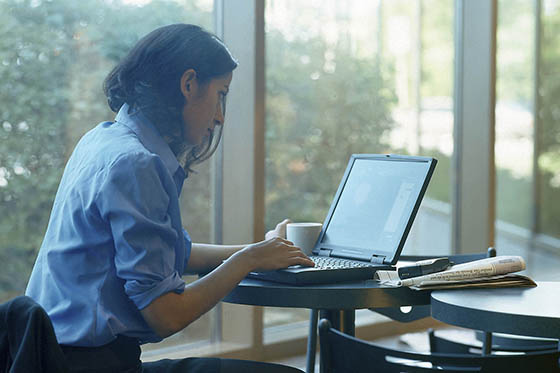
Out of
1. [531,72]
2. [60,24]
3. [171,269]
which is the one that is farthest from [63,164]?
[531,72]

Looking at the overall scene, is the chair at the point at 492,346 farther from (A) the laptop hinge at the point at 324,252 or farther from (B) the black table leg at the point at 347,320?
(A) the laptop hinge at the point at 324,252

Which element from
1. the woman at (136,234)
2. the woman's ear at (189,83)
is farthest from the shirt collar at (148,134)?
the woman's ear at (189,83)

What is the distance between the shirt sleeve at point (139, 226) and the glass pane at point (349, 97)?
2035 millimetres

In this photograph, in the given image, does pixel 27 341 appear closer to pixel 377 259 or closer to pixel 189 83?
pixel 189 83

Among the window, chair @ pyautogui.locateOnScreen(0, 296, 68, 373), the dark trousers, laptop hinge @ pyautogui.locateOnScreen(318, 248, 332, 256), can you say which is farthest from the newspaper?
the window

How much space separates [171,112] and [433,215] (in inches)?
112

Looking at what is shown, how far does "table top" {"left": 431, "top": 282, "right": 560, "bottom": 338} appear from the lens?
145 centimetres

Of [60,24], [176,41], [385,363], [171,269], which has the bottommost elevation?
[385,363]

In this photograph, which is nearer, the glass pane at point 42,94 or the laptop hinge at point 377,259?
the laptop hinge at point 377,259

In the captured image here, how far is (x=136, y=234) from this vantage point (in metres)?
1.45

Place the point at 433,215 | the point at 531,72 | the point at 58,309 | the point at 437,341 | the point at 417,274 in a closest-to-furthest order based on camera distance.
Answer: the point at 58,309
the point at 417,274
the point at 437,341
the point at 433,215
the point at 531,72

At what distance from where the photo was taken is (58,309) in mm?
1490

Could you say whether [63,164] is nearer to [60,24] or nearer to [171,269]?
[60,24]

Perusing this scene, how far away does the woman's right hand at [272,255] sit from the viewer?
64.9 inches
